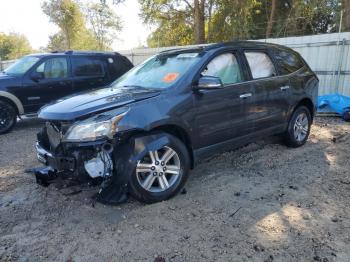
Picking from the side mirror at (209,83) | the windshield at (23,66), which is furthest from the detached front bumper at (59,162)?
the windshield at (23,66)

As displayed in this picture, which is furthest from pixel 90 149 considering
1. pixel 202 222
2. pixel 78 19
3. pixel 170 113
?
pixel 78 19

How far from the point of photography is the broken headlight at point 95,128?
11.6ft

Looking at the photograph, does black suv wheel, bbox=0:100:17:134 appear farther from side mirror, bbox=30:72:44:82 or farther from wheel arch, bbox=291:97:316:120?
wheel arch, bbox=291:97:316:120

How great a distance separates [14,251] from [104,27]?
36106 mm

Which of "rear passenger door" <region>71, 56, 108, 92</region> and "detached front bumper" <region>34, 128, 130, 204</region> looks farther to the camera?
"rear passenger door" <region>71, 56, 108, 92</region>

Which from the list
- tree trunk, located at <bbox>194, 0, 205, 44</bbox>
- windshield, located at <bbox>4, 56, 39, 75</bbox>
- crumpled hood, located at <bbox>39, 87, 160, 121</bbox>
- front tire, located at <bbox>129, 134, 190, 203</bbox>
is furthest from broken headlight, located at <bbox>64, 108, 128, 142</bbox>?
tree trunk, located at <bbox>194, 0, 205, 44</bbox>

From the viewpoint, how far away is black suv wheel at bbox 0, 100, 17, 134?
8.15 metres

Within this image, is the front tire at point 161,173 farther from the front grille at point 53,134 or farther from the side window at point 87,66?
the side window at point 87,66

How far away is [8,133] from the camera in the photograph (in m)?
8.20

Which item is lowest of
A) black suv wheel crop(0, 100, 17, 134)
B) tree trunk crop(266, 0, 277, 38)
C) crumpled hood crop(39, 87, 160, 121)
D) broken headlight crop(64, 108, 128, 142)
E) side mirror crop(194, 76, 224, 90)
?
black suv wheel crop(0, 100, 17, 134)

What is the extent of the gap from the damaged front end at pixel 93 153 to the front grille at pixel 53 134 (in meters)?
0.01

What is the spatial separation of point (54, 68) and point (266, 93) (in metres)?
5.73

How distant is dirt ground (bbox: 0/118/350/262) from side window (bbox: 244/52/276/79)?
4.40ft

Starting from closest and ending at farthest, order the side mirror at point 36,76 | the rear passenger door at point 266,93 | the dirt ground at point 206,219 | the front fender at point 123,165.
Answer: the dirt ground at point 206,219 < the front fender at point 123,165 < the rear passenger door at point 266,93 < the side mirror at point 36,76
